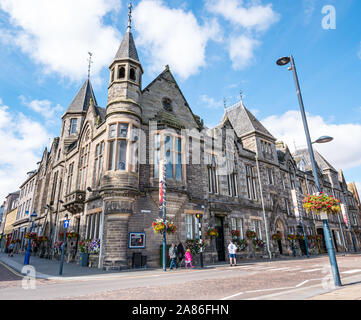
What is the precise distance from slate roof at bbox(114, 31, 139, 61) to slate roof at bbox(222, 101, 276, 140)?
51.0 feet

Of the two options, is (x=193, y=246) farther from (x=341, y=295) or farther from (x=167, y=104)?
(x=341, y=295)

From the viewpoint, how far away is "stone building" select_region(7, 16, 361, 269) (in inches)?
639

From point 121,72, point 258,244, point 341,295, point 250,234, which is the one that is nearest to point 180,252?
point 250,234

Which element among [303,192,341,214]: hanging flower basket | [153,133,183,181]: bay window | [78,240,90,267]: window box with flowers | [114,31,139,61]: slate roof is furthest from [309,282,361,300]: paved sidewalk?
[114,31,139,61]: slate roof

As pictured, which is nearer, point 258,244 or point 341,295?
point 341,295

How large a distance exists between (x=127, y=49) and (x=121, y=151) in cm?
868

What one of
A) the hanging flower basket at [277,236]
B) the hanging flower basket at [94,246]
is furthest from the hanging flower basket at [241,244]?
the hanging flower basket at [94,246]

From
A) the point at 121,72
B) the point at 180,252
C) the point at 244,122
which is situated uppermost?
the point at 244,122

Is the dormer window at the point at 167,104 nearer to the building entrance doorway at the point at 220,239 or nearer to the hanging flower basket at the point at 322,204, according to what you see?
the building entrance doorway at the point at 220,239

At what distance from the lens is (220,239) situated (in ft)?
70.8

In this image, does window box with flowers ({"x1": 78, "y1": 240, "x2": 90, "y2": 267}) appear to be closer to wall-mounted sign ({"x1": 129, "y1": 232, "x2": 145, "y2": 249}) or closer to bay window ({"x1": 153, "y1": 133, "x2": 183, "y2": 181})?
wall-mounted sign ({"x1": 129, "y1": 232, "x2": 145, "y2": 249})

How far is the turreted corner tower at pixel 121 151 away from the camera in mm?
15164
